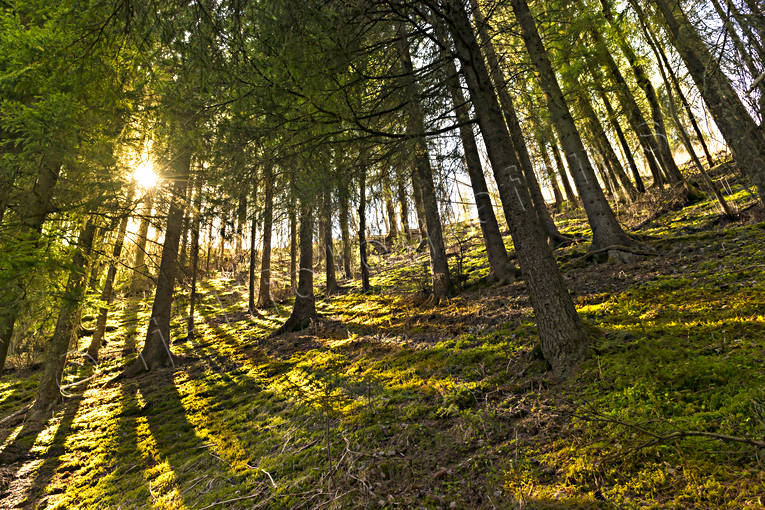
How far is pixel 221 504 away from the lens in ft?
10.8

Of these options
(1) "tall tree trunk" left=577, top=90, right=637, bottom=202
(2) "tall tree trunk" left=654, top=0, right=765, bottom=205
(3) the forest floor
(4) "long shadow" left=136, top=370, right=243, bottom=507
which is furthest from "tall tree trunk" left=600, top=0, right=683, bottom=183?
(4) "long shadow" left=136, top=370, right=243, bottom=507

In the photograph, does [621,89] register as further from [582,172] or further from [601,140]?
[582,172]

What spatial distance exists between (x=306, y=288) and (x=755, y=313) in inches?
417

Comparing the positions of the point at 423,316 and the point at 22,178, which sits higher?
the point at 22,178

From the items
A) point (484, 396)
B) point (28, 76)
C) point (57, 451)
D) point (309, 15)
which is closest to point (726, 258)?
point (484, 396)

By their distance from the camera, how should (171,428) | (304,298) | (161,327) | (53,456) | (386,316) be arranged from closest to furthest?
(171,428)
(53,456)
(386,316)
(161,327)
(304,298)

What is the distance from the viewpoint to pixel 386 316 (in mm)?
9555

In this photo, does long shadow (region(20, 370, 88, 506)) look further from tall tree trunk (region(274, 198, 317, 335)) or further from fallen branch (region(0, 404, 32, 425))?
tall tree trunk (region(274, 198, 317, 335))

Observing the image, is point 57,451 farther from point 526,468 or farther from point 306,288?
point 526,468

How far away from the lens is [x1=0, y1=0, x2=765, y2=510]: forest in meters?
2.64

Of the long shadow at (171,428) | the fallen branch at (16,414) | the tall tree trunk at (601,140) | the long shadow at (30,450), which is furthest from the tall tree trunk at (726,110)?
the fallen branch at (16,414)

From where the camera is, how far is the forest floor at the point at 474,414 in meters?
2.26

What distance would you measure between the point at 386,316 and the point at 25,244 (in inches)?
298

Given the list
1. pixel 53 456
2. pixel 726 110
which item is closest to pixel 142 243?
pixel 53 456
